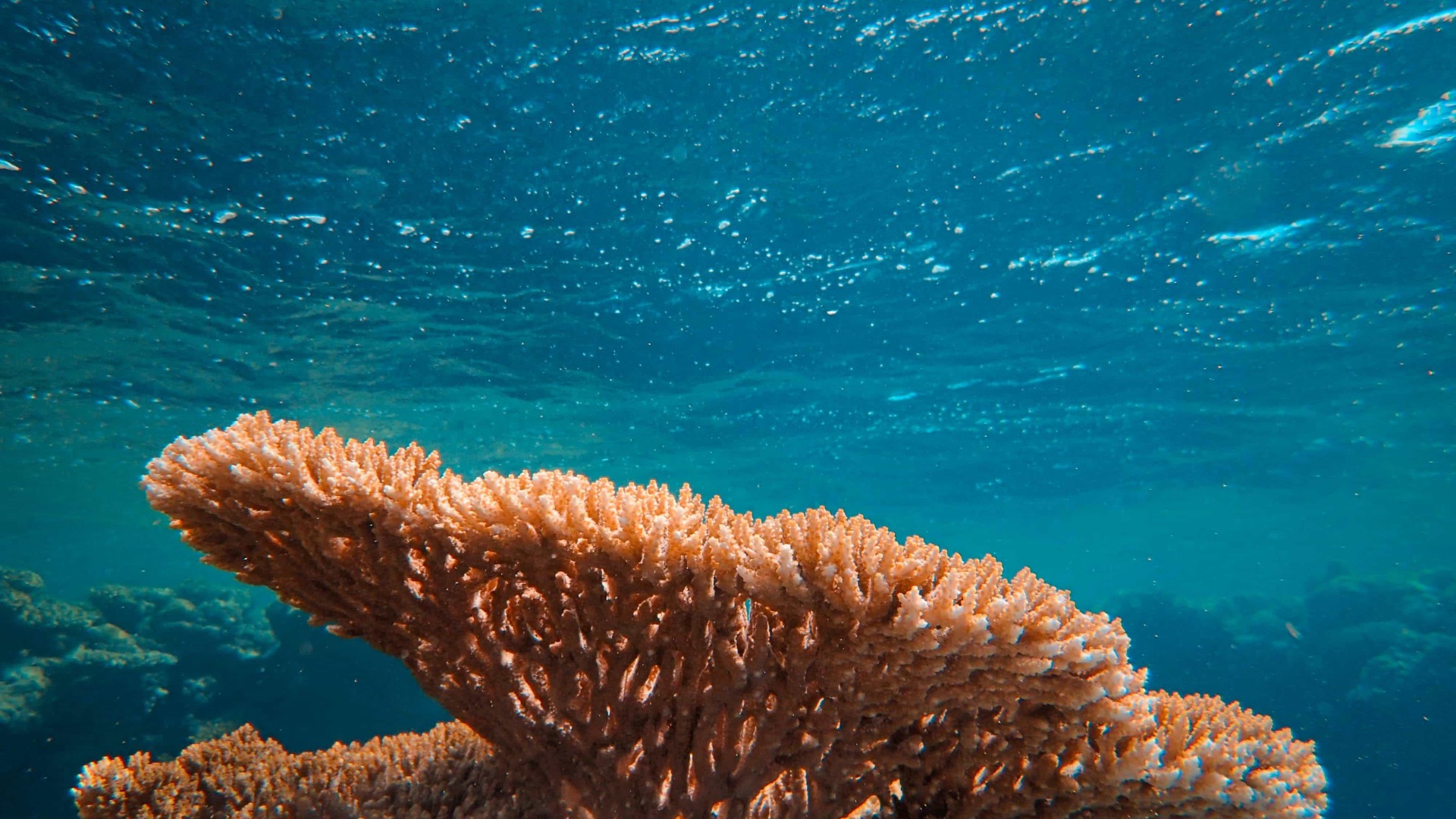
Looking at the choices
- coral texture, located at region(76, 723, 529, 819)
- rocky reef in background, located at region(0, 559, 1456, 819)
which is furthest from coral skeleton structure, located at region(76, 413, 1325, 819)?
rocky reef in background, located at region(0, 559, 1456, 819)

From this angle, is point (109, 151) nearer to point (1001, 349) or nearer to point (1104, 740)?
point (1104, 740)

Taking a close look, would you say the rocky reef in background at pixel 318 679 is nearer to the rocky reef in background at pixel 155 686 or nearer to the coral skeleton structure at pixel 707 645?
the rocky reef in background at pixel 155 686

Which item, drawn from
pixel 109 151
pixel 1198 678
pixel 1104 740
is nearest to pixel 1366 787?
pixel 1198 678

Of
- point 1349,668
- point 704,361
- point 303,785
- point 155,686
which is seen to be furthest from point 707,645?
point 1349,668

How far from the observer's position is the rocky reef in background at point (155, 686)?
15.1m

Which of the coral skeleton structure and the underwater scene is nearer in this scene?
the coral skeleton structure

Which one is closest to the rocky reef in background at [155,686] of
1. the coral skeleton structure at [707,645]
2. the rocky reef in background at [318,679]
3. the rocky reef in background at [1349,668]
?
the rocky reef in background at [318,679]

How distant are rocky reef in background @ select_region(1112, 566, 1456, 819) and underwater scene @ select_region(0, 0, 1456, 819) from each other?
0.58 ft

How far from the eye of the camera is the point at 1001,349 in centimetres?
2183

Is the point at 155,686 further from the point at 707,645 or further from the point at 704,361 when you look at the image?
the point at 707,645

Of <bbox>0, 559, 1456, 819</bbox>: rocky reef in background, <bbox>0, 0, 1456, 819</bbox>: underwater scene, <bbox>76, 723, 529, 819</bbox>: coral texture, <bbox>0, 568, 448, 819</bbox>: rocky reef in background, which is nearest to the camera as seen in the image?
<bbox>0, 0, 1456, 819</bbox>: underwater scene

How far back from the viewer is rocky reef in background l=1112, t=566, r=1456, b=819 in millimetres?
21828

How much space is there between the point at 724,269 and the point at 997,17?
8.41 metres

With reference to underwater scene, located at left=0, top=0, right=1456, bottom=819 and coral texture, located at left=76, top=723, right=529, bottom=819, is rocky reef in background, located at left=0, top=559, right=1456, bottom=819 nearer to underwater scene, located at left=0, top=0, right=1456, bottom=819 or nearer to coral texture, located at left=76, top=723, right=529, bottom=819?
underwater scene, located at left=0, top=0, right=1456, bottom=819
